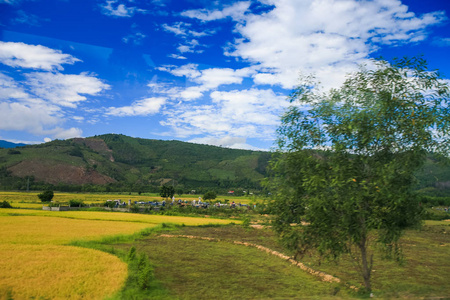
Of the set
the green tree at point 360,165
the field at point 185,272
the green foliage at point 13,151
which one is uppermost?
the green foliage at point 13,151

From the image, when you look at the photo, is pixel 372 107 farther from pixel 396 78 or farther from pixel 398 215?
pixel 398 215

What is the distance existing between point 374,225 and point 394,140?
10.9 ft

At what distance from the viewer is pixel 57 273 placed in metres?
16.2

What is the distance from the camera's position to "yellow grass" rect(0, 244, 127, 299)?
1339cm

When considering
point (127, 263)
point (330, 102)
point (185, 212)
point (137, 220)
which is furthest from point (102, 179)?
point (330, 102)

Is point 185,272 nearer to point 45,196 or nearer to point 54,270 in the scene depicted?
point 54,270

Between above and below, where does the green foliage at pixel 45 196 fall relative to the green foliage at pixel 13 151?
below

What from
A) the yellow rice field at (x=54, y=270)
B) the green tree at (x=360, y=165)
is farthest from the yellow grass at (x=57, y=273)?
the green tree at (x=360, y=165)

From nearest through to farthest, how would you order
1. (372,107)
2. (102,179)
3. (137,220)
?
(372,107) → (137,220) → (102,179)

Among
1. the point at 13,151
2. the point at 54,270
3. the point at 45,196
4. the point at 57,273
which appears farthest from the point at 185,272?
the point at 13,151

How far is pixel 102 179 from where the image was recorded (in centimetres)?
17288

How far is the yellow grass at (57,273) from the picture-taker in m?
13.4

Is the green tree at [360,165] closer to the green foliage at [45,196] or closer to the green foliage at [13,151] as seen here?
the green foliage at [45,196]

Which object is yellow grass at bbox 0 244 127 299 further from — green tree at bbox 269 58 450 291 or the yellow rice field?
green tree at bbox 269 58 450 291
